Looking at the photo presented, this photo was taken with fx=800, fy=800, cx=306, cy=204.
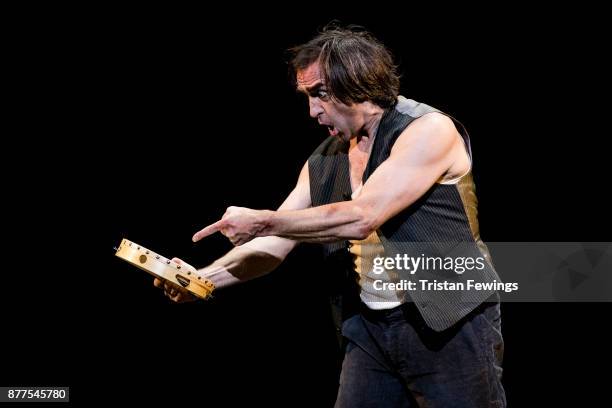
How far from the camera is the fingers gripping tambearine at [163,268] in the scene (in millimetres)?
2203

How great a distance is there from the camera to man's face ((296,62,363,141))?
2.30 metres

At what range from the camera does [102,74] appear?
323cm

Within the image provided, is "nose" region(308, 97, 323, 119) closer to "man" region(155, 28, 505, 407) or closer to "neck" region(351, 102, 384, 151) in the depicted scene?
"man" region(155, 28, 505, 407)

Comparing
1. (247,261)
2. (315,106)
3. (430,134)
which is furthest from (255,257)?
(430,134)

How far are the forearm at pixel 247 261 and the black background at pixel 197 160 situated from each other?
831mm

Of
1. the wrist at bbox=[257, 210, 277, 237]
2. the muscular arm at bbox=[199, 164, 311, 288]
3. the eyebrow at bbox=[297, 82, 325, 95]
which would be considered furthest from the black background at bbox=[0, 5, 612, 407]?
the wrist at bbox=[257, 210, 277, 237]

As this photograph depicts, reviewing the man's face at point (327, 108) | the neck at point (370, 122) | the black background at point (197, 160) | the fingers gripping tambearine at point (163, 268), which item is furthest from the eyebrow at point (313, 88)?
the black background at point (197, 160)

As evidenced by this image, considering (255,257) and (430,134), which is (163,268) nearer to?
(255,257)

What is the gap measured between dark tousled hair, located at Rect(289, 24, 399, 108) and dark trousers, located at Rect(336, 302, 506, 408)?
611 mm

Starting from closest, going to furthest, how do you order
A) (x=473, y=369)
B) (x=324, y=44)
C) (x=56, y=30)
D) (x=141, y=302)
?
(x=473, y=369) < (x=324, y=44) < (x=56, y=30) < (x=141, y=302)

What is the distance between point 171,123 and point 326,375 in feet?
4.24

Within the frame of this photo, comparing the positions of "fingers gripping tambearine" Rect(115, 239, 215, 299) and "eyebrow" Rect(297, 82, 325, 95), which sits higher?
"eyebrow" Rect(297, 82, 325, 95)

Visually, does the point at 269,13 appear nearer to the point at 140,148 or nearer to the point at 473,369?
the point at 140,148

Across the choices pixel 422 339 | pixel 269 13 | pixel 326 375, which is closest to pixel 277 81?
pixel 269 13
